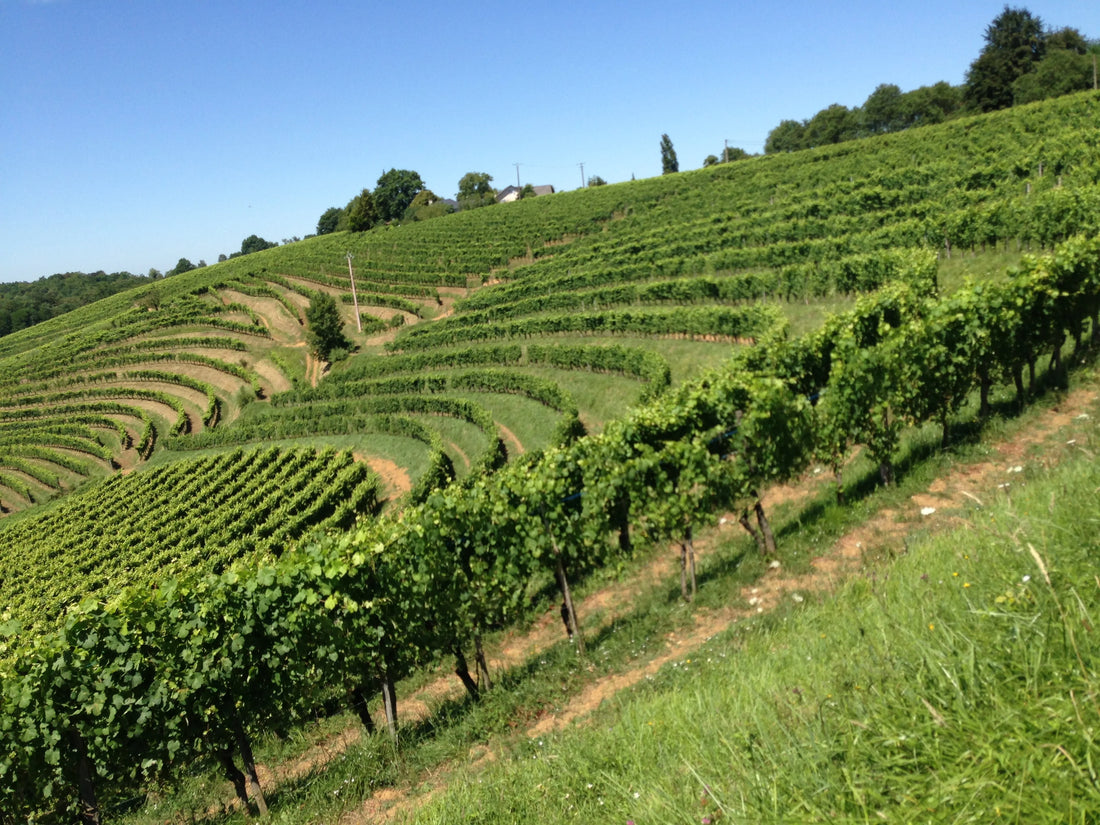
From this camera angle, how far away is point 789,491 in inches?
577

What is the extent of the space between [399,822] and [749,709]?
3.06m

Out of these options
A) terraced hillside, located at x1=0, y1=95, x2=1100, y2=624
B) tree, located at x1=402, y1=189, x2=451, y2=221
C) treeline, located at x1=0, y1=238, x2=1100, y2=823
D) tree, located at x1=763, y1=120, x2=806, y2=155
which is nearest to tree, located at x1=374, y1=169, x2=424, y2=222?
tree, located at x1=402, y1=189, x2=451, y2=221

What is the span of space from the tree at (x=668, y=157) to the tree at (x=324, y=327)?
70331 mm

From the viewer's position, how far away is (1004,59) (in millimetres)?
71750

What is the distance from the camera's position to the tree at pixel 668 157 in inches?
4341

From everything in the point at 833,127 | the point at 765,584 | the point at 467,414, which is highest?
the point at 833,127

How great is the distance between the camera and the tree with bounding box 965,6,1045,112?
71.4 meters

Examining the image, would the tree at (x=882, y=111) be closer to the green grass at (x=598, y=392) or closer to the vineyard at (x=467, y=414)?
the vineyard at (x=467, y=414)

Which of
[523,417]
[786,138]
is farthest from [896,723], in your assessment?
[786,138]

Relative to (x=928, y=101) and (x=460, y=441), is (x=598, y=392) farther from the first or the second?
(x=928, y=101)

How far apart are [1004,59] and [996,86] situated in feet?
11.6

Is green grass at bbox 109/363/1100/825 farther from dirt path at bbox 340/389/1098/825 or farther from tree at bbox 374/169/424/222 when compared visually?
tree at bbox 374/169/424/222

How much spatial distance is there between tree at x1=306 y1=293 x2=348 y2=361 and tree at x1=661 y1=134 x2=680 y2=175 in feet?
231

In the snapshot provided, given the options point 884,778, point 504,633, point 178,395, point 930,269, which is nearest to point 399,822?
point 884,778
